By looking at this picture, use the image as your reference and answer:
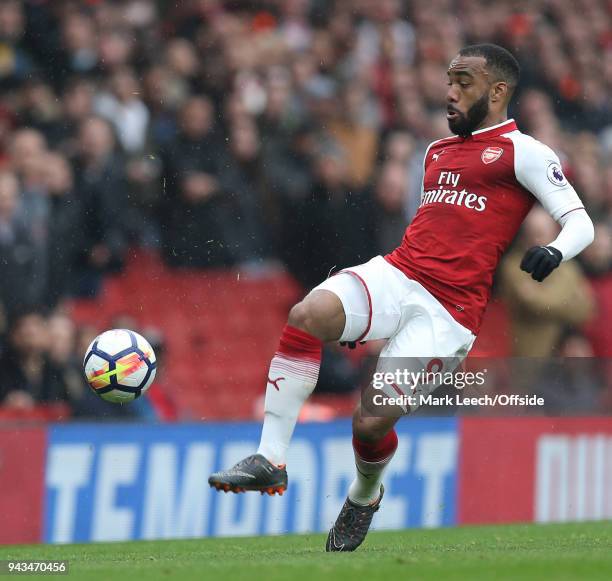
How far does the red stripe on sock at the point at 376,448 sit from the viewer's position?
590 centimetres

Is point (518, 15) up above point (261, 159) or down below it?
above

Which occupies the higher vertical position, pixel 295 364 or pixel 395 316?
pixel 395 316

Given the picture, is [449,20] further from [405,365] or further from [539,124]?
[405,365]

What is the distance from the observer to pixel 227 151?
32.5 ft

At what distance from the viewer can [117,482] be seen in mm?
7996

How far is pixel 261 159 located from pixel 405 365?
473 cm

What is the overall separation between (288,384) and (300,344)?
0.57 feet

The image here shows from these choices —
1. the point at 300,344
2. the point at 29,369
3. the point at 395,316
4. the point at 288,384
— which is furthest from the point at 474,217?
the point at 29,369

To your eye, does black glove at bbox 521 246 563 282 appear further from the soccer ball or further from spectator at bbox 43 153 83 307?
spectator at bbox 43 153 83 307

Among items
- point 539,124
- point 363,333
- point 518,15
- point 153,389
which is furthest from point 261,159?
point 363,333

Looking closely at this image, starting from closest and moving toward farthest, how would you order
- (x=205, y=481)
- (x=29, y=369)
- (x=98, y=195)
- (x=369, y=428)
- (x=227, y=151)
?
(x=369, y=428) → (x=205, y=481) → (x=29, y=369) → (x=98, y=195) → (x=227, y=151)

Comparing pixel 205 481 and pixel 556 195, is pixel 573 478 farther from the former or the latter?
pixel 556 195

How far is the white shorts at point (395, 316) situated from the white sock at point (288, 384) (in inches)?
7.6

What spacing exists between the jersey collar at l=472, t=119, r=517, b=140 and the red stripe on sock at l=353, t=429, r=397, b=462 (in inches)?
53.3
